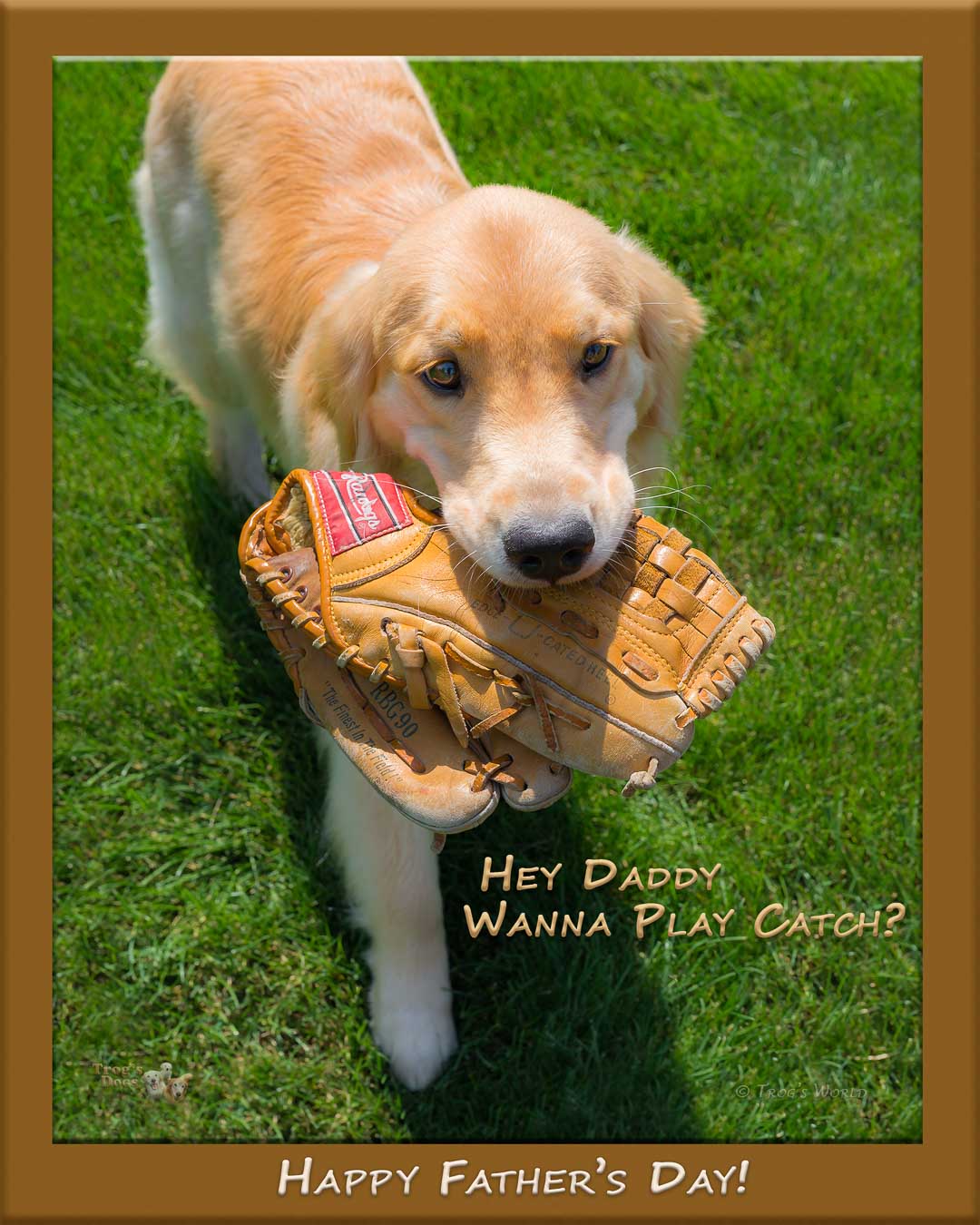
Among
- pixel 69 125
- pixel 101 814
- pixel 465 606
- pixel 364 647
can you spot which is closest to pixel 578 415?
pixel 465 606

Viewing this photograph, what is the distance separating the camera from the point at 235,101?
384cm

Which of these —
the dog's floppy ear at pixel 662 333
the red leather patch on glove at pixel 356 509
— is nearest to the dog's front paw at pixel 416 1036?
the red leather patch on glove at pixel 356 509

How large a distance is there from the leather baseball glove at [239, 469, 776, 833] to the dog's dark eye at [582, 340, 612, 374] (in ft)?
1.31

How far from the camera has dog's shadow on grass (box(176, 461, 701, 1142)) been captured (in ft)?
10.9

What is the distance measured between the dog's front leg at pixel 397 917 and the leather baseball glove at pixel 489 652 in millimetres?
734

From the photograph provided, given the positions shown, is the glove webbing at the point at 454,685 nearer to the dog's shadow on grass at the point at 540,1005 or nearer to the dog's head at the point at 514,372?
the dog's head at the point at 514,372

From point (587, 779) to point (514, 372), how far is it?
170 centimetres

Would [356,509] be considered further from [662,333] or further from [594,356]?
[662,333]

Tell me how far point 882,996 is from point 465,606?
202cm

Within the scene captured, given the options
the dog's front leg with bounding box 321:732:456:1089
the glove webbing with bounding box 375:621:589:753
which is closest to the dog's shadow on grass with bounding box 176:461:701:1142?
the dog's front leg with bounding box 321:732:456:1089

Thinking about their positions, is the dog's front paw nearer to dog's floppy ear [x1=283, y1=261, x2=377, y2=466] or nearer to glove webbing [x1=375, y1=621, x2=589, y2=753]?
glove webbing [x1=375, y1=621, x2=589, y2=753]

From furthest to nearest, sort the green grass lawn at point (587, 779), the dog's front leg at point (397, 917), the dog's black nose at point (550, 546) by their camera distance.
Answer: the green grass lawn at point (587, 779), the dog's front leg at point (397, 917), the dog's black nose at point (550, 546)

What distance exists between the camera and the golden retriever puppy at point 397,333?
2.57 m

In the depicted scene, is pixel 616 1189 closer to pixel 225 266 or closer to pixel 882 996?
pixel 882 996
